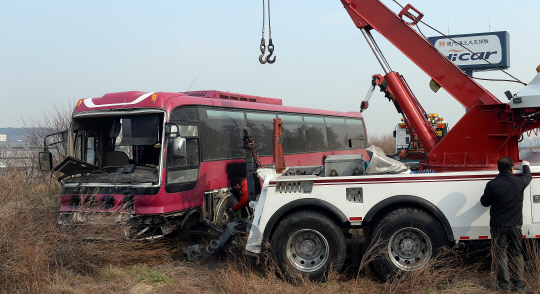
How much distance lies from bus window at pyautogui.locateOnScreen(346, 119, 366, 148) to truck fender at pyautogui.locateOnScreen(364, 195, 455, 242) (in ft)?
31.7

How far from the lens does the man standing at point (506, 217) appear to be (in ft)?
17.4

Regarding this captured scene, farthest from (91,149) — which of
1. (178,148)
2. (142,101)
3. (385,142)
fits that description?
(385,142)

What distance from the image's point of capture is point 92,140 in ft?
30.2

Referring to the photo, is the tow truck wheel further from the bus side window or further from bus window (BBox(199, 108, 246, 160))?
the bus side window

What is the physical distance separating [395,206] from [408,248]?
579 mm

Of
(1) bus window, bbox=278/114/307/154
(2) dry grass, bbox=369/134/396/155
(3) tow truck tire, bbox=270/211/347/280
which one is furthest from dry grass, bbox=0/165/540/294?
(2) dry grass, bbox=369/134/396/155

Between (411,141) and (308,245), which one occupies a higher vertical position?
(411,141)

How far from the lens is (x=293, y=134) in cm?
1212

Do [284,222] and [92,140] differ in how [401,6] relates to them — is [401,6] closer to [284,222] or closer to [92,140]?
[284,222]

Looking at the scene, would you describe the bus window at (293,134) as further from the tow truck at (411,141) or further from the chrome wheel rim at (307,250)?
the chrome wheel rim at (307,250)

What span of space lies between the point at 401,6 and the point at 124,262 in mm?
6550

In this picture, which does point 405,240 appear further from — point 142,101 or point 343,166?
point 142,101

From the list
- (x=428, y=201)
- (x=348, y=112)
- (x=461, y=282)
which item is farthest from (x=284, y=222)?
(x=348, y=112)

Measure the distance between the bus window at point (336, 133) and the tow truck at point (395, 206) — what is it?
705 cm
